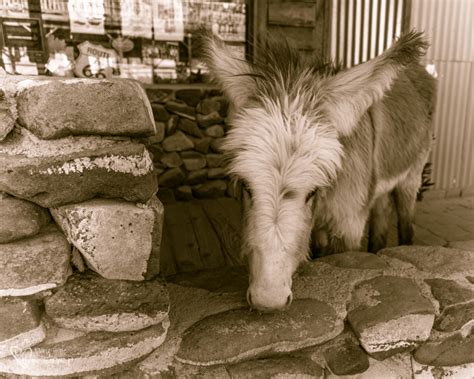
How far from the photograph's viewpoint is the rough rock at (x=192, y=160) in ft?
16.5

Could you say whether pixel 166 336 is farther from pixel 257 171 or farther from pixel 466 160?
pixel 466 160

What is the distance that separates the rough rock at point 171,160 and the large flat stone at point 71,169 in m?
3.50

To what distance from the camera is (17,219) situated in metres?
1.30

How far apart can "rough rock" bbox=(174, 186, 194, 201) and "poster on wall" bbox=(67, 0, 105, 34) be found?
200cm

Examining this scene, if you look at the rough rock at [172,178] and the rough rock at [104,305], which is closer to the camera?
the rough rock at [104,305]

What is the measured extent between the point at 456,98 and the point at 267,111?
181 inches

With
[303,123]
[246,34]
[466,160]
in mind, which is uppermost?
[246,34]

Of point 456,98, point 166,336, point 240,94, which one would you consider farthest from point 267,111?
point 456,98

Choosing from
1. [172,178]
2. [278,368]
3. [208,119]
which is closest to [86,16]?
[208,119]

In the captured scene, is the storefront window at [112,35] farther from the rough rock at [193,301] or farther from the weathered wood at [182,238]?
the rough rock at [193,301]

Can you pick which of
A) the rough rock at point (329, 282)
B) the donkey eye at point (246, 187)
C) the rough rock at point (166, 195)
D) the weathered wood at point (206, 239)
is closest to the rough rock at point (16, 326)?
the donkey eye at point (246, 187)

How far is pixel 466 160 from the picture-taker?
5.61 metres

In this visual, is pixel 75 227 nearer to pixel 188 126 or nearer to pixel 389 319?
pixel 389 319

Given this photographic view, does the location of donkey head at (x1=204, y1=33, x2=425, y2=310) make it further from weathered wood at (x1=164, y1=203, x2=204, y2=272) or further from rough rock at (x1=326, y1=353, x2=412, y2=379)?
weathered wood at (x1=164, y1=203, x2=204, y2=272)
